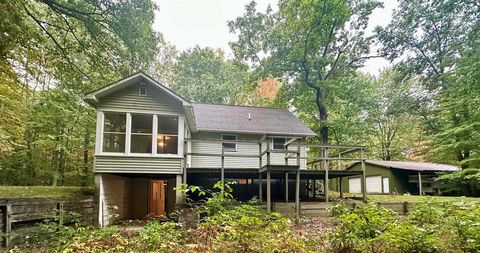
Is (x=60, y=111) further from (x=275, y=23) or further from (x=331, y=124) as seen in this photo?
(x=331, y=124)

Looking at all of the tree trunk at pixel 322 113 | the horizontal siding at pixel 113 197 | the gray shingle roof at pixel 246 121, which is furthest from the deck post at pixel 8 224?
the tree trunk at pixel 322 113

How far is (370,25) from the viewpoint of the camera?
19953 millimetres

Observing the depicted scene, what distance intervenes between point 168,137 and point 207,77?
22.2 m

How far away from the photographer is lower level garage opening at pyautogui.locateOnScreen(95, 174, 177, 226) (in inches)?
497

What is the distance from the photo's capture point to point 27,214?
7.18 metres

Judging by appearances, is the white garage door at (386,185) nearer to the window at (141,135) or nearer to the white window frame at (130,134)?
the white window frame at (130,134)

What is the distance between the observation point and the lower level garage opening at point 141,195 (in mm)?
12633

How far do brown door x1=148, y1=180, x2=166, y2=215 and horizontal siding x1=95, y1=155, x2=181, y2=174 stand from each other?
4543mm

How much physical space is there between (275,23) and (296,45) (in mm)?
3289

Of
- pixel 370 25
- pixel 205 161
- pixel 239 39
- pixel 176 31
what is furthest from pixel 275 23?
pixel 176 31

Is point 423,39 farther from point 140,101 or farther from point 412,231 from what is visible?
point 412,231

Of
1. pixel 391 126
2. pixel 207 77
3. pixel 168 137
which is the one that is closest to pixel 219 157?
pixel 168 137

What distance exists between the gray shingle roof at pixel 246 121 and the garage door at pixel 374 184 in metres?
10.0

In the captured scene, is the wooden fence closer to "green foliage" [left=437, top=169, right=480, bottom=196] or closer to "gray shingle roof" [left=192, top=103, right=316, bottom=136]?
"gray shingle roof" [left=192, top=103, right=316, bottom=136]
